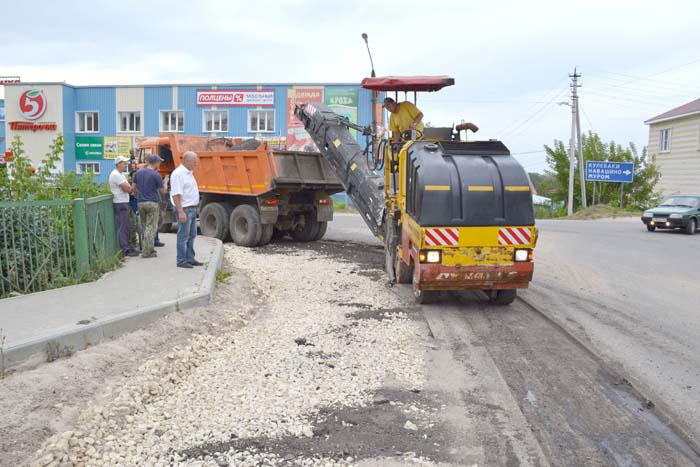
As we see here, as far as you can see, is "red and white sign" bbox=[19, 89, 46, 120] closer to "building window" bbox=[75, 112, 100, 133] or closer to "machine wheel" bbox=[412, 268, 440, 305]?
"building window" bbox=[75, 112, 100, 133]

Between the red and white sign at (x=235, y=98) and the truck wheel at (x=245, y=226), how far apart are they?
22378 millimetres

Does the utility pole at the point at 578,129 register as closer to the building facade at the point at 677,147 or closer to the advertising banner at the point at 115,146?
the building facade at the point at 677,147

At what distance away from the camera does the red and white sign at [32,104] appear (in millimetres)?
38125

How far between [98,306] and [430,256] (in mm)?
3973

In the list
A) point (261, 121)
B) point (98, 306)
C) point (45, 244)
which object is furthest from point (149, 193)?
point (261, 121)

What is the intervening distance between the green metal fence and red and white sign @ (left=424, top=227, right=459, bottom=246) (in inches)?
176

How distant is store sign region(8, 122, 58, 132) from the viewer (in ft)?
125

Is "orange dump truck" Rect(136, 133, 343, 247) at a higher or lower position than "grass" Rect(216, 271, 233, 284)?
higher

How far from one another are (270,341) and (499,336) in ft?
8.54

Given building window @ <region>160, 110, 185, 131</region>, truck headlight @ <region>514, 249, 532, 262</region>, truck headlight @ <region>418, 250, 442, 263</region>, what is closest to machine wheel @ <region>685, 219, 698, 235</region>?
truck headlight @ <region>514, 249, 532, 262</region>

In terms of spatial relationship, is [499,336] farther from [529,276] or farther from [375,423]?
[375,423]

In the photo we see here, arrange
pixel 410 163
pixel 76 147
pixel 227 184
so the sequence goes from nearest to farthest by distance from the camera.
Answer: pixel 410 163 → pixel 227 184 → pixel 76 147

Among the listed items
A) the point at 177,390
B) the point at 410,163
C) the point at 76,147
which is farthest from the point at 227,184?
the point at 76,147

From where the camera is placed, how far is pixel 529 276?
8328 millimetres
